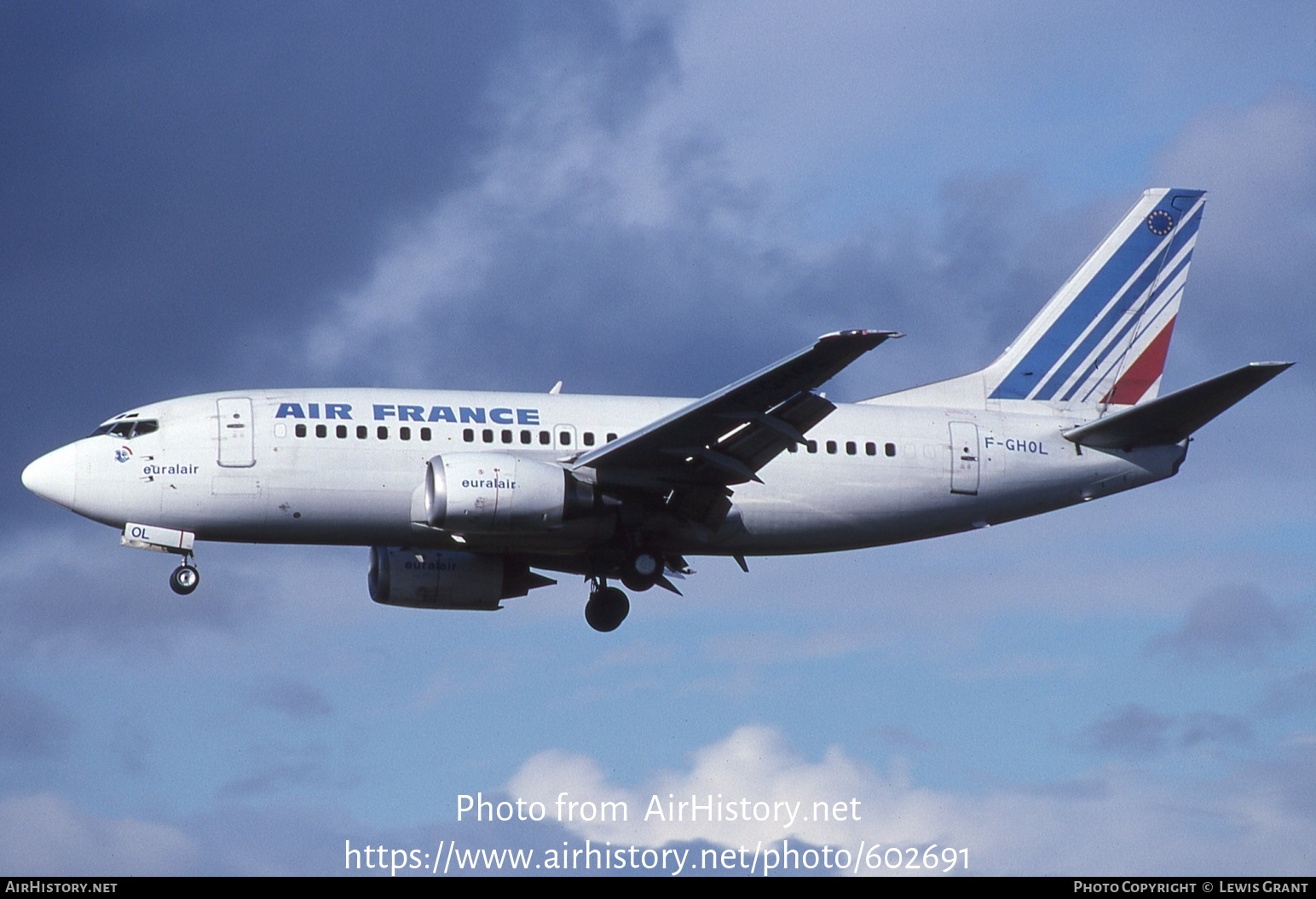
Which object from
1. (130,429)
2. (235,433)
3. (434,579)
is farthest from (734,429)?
(130,429)

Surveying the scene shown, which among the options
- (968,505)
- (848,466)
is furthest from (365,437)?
(968,505)

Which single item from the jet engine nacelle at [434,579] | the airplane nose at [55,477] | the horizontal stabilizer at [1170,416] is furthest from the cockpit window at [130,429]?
the horizontal stabilizer at [1170,416]

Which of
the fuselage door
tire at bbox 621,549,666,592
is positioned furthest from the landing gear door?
the fuselage door

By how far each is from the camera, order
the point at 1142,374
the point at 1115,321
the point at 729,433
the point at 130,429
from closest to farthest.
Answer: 1. the point at 729,433
2. the point at 130,429
3. the point at 1142,374
4. the point at 1115,321

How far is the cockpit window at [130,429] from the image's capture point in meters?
41.2

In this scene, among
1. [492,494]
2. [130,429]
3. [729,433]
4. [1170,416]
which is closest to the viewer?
[492,494]

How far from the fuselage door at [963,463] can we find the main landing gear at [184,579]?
17404 millimetres

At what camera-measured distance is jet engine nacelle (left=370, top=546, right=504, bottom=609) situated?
44.5 metres

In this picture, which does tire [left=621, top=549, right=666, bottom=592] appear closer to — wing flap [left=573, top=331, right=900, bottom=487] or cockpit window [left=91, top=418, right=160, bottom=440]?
wing flap [left=573, top=331, right=900, bottom=487]

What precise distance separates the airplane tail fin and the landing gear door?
714 inches

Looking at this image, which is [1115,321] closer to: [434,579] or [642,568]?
[642,568]

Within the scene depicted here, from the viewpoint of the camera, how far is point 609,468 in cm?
4141

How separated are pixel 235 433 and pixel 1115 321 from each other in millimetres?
22797
